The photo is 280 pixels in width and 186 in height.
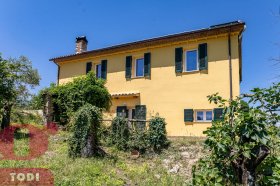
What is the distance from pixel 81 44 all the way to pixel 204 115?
11.5m

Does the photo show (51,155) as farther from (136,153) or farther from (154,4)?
(154,4)

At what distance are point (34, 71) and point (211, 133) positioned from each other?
1411 inches

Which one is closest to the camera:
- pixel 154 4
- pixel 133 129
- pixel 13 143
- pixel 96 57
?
pixel 154 4

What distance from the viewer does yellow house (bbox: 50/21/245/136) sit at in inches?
649

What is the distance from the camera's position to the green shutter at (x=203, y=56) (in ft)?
55.5

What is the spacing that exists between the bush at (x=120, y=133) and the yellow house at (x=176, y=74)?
3.19 metres

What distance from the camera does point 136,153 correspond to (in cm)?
1302

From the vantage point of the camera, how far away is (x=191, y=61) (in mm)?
17766

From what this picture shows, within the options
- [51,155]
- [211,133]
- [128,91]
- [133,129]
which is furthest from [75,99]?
[211,133]

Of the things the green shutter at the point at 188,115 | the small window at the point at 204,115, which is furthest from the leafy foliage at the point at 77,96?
the small window at the point at 204,115

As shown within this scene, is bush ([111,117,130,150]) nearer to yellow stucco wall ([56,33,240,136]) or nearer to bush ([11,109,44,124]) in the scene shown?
yellow stucco wall ([56,33,240,136])

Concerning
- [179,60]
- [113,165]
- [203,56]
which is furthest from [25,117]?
[203,56]

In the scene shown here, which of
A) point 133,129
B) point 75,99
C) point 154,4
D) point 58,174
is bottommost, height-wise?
point 58,174

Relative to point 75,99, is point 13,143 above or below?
below
